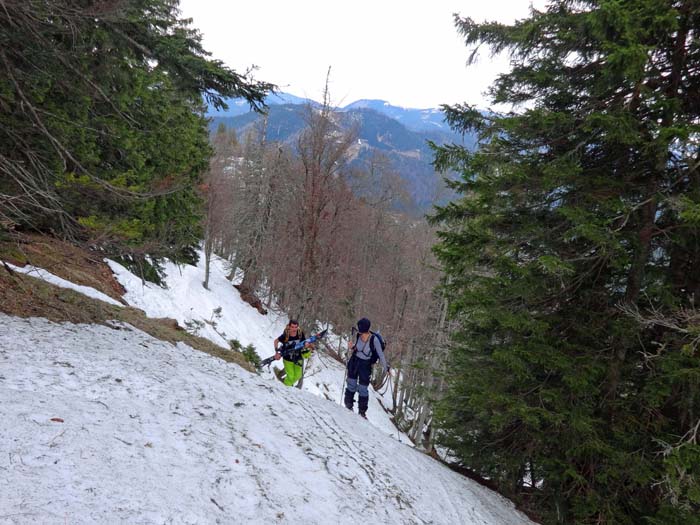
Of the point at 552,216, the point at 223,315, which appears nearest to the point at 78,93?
the point at 552,216

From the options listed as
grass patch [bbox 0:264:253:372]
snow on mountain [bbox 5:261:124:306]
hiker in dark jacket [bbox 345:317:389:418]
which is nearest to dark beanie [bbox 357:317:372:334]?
hiker in dark jacket [bbox 345:317:389:418]

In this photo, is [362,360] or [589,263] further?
[362,360]

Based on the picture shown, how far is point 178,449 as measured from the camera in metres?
3.80

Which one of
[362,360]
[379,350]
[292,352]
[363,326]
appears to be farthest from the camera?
[292,352]

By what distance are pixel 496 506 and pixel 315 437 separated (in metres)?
3.68

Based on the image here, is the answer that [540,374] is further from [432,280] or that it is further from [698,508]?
[432,280]

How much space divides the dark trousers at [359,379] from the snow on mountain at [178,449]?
0.80 meters

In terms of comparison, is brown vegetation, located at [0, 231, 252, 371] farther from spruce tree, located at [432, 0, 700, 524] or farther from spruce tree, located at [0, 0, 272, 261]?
spruce tree, located at [432, 0, 700, 524]

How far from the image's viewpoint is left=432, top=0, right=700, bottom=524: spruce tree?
574 cm

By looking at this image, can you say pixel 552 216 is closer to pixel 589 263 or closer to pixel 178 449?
pixel 589 263

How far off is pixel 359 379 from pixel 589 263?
15.9ft

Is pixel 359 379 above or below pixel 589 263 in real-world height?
below

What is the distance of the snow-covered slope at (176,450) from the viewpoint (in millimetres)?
2963

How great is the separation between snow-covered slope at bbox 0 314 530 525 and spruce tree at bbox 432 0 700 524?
1.47 metres
